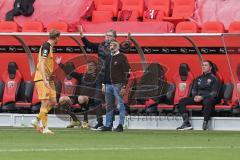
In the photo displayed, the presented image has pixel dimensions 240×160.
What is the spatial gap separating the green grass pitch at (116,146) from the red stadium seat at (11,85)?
5513 mm

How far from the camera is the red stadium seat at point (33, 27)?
25.5 m

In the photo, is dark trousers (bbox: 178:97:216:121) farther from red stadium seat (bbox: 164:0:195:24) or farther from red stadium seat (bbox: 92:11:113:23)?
red stadium seat (bbox: 92:11:113:23)

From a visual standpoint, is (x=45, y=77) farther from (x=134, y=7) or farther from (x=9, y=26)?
(x=134, y=7)

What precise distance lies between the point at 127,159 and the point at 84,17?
1421 centimetres

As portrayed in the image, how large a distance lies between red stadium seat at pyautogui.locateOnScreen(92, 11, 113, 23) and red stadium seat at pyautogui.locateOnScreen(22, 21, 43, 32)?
1.64 metres

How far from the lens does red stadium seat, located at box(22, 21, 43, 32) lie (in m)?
25.5

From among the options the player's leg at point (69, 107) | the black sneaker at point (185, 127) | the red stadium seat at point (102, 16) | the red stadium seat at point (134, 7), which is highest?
the red stadium seat at point (134, 7)

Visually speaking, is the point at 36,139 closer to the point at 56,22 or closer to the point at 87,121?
the point at 87,121

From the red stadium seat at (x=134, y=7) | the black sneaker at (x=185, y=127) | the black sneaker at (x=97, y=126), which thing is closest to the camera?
the black sneaker at (x=97, y=126)

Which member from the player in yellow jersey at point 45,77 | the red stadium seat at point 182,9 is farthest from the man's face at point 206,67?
the player in yellow jersey at point 45,77

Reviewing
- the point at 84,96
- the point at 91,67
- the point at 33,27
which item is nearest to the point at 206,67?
the point at 91,67

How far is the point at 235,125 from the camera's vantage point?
75.3 ft

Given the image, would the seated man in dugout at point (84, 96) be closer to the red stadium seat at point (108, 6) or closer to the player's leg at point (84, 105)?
the player's leg at point (84, 105)

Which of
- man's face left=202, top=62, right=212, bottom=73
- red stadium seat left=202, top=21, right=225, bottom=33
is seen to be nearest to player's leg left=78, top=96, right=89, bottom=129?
man's face left=202, top=62, right=212, bottom=73
